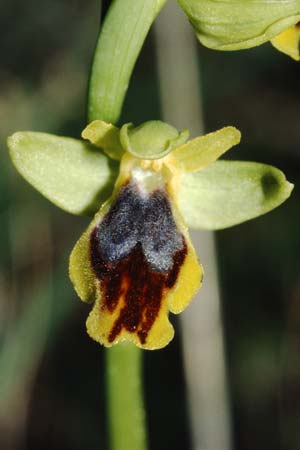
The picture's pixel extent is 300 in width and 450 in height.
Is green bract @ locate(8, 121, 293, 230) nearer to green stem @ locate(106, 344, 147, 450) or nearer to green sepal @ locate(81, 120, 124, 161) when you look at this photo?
green sepal @ locate(81, 120, 124, 161)

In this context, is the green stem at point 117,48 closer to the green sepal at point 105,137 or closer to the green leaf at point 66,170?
the green sepal at point 105,137

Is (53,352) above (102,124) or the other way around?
the other way around

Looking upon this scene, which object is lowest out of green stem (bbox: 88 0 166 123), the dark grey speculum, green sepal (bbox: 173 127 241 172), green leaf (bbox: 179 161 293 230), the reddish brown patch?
the reddish brown patch

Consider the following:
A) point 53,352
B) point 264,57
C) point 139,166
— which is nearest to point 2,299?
point 53,352

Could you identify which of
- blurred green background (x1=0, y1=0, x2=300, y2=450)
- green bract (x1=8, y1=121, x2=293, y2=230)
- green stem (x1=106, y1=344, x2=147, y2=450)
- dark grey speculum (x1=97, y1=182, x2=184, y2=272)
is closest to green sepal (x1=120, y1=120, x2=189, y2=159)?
green bract (x1=8, y1=121, x2=293, y2=230)

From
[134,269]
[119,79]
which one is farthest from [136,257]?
Result: [119,79]

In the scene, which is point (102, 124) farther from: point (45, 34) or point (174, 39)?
point (45, 34)

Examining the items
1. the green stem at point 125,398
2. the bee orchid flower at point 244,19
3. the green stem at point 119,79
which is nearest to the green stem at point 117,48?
the green stem at point 119,79
